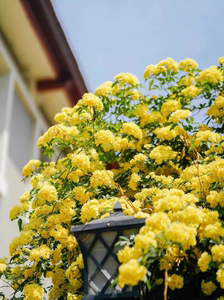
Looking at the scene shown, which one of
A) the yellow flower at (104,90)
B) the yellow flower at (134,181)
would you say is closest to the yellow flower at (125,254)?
the yellow flower at (134,181)

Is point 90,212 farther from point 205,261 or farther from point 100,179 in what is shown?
point 205,261

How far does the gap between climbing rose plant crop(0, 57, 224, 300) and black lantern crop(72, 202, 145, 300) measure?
0.06 metres

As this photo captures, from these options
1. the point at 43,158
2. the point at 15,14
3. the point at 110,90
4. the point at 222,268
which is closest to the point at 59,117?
the point at 110,90

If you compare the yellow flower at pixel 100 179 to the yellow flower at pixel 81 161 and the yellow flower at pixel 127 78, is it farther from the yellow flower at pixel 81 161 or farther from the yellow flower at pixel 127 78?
the yellow flower at pixel 127 78

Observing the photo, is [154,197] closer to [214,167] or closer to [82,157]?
[214,167]

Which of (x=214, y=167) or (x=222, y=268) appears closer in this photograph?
(x=222, y=268)

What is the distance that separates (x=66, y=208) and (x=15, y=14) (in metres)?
2.32

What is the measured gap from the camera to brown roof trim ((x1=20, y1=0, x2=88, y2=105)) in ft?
12.1

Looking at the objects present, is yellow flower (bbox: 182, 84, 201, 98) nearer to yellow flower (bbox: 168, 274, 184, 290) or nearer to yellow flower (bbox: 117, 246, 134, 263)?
yellow flower (bbox: 168, 274, 184, 290)

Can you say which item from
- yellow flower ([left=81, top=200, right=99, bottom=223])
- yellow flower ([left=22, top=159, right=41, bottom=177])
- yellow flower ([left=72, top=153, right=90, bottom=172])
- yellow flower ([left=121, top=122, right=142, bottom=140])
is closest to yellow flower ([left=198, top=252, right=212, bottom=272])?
yellow flower ([left=81, top=200, right=99, bottom=223])

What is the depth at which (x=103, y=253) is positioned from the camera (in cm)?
161

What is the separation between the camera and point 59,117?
2838mm

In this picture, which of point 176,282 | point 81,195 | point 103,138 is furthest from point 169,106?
point 176,282

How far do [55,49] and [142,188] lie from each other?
2128 millimetres
